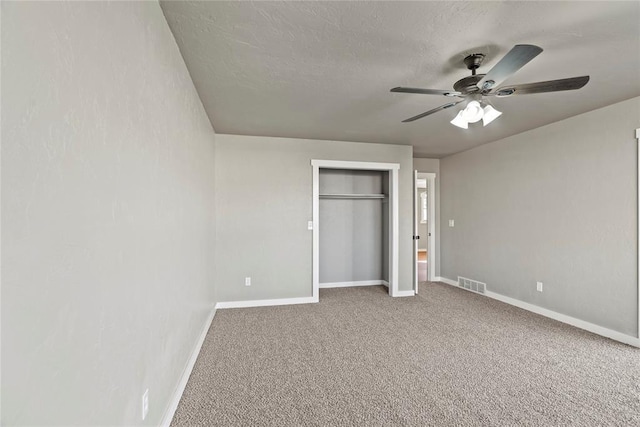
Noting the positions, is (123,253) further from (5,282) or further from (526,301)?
(526,301)

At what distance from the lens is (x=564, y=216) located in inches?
136

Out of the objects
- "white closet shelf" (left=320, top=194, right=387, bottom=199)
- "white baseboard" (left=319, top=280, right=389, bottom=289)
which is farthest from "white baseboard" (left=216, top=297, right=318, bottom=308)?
"white closet shelf" (left=320, top=194, right=387, bottom=199)

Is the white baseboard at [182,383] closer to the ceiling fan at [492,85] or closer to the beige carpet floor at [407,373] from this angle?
the beige carpet floor at [407,373]

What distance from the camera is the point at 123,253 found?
1171mm

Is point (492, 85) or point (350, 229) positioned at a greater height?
point (492, 85)

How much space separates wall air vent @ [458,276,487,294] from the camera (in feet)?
15.1

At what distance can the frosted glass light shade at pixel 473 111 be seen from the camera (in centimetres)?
212

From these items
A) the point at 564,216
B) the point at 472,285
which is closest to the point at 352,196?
the point at 472,285

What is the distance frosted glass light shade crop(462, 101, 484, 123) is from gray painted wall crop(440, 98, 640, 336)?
78.8 inches

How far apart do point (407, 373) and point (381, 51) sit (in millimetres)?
2453

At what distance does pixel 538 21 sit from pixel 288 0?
1446mm

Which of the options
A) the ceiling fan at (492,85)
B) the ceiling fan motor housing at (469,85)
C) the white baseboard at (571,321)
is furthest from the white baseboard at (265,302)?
the ceiling fan motor housing at (469,85)

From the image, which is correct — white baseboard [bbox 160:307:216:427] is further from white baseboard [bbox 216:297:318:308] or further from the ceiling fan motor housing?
the ceiling fan motor housing

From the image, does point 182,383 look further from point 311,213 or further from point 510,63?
point 510,63
